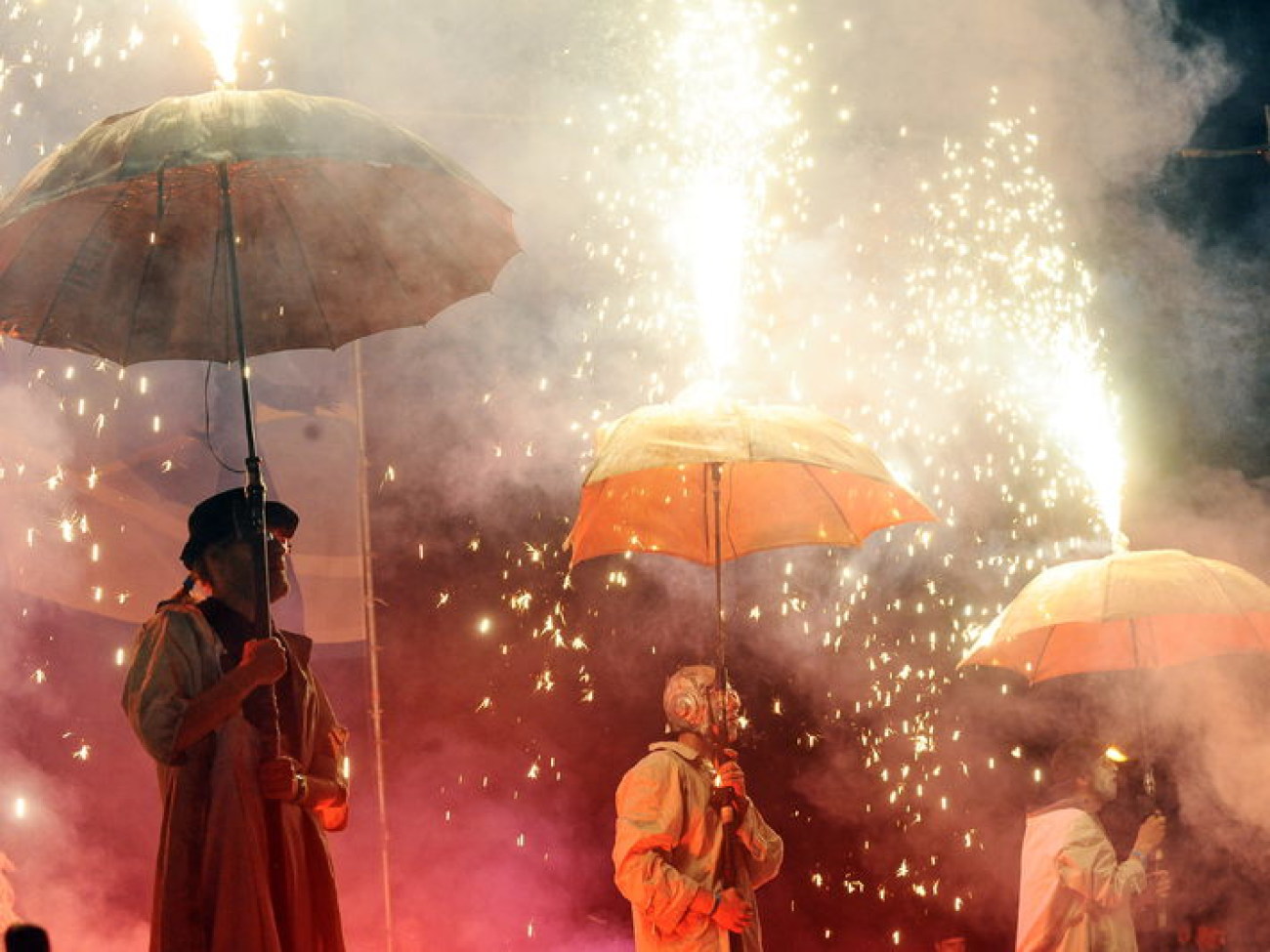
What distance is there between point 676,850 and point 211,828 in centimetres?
199

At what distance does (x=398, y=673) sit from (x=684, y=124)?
11.9 feet

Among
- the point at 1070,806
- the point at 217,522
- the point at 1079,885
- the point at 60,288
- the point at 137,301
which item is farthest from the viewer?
the point at 1070,806

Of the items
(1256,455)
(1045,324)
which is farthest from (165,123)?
(1256,455)

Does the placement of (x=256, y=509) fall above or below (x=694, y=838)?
above

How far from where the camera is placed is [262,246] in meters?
4.32

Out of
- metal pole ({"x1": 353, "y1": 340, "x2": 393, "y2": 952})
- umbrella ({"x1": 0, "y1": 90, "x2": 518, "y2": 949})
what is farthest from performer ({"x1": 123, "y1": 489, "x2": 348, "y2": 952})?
metal pole ({"x1": 353, "y1": 340, "x2": 393, "y2": 952})

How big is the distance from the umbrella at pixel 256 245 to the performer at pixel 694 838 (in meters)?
1.85

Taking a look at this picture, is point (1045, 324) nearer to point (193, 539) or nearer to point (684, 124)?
point (684, 124)

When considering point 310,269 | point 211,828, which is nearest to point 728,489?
point 310,269

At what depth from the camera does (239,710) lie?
12.2 ft

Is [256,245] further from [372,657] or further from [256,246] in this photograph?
[372,657]

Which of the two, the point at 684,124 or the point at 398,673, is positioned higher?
the point at 684,124

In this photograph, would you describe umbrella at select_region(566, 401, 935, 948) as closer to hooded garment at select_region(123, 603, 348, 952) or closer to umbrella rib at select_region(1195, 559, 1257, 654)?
hooded garment at select_region(123, 603, 348, 952)

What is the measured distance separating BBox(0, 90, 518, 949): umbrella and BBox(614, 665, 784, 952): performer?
1.85 meters
